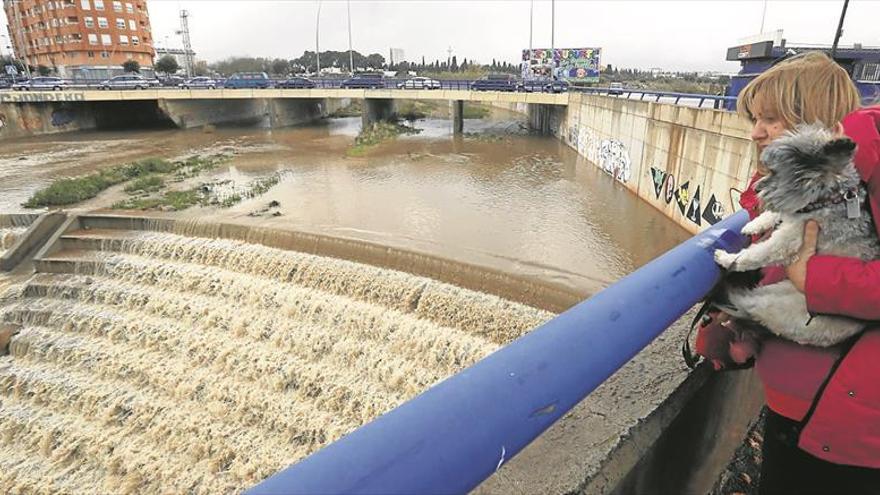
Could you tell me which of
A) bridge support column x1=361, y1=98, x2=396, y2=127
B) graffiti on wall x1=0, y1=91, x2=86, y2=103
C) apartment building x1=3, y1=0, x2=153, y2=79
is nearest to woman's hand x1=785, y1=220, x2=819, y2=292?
bridge support column x1=361, y1=98, x2=396, y2=127

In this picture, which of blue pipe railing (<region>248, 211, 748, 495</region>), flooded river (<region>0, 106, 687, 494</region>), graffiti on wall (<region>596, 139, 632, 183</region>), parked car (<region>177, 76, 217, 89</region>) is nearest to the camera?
blue pipe railing (<region>248, 211, 748, 495</region>)

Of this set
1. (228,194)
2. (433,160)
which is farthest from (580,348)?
(433,160)

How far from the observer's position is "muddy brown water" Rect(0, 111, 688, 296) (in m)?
12.4

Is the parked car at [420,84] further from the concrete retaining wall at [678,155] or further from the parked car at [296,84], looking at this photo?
the concrete retaining wall at [678,155]

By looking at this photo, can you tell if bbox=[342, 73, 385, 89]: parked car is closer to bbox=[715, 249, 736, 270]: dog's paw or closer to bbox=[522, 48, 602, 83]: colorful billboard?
bbox=[522, 48, 602, 83]: colorful billboard

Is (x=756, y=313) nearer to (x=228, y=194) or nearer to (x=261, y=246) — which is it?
(x=261, y=246)

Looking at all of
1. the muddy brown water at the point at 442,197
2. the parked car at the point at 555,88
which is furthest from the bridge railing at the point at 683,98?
the muddy brown water at the point at 442,197

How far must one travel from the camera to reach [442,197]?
1789 centimetres

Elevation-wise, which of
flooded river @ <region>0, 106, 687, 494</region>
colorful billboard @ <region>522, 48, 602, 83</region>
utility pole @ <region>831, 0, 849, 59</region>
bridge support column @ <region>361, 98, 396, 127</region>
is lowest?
flooded river @ <region>0, 106, 687, 494</region>

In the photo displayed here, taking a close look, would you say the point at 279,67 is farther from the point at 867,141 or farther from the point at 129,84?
the point at 867,141

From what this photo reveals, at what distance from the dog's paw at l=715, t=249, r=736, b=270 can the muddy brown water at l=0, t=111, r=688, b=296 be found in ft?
27.7

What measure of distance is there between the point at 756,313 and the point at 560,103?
1229 inches

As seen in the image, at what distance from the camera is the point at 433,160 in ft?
85.4

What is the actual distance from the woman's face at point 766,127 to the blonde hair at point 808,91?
15mm
